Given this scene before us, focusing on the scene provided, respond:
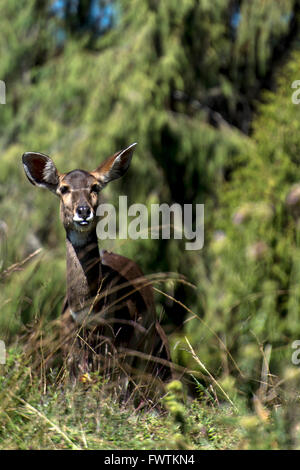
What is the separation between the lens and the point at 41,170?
4.32 meters

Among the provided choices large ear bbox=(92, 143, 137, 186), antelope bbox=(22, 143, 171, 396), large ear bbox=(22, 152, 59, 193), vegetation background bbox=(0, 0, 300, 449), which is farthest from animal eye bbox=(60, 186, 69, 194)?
vegetation background bbox=(0, 0, 300, 449)

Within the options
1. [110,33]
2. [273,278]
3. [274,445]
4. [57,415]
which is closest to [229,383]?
[274,445]

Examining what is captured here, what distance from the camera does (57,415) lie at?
2.97 meters

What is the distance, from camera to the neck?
4.18 meters

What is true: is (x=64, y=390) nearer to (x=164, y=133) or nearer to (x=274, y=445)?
(x=274, y=445)

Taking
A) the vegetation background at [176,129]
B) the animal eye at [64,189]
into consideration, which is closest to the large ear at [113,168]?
the animal eye at [64,189]

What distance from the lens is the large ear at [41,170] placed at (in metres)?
4.26

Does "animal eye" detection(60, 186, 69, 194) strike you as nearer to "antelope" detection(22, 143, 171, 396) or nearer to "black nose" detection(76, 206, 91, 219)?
"antelope" detection(22, 143, 171, 396)

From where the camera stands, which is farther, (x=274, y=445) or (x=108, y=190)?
(x=108, y=190)

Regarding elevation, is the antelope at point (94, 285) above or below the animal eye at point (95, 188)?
below

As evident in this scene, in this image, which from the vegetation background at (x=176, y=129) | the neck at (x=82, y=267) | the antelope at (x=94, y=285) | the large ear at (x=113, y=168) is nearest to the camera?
the antelope at (x=94, y=285)

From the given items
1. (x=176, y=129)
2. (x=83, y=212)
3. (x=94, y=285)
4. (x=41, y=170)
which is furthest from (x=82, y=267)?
(x=176, y=129)

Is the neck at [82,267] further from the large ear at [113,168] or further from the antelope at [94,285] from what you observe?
the large ear at [113,168]

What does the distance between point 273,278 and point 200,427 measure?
236 inches
